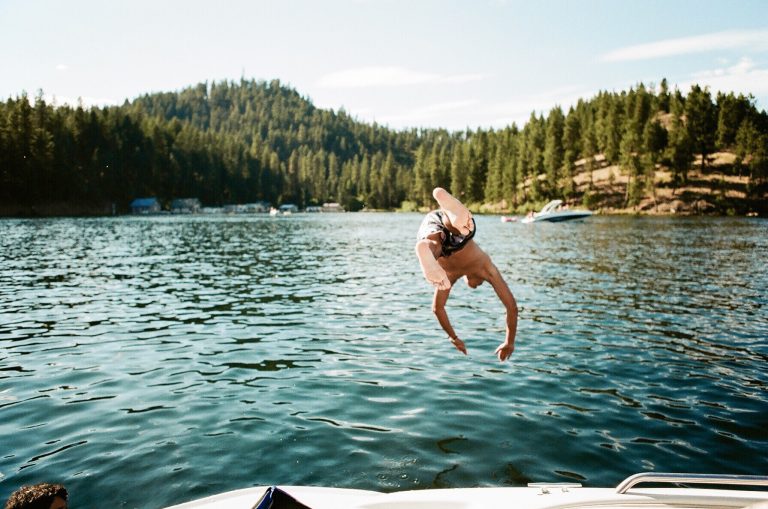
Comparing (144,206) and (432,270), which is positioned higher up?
(144,206)

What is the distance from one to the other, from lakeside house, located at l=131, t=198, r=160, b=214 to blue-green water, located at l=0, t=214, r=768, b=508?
156920 millimetres

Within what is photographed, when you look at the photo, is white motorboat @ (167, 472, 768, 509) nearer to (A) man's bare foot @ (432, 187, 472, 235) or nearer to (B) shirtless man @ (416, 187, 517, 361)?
(B) shirtless man @ (416, 187, 517, 361)

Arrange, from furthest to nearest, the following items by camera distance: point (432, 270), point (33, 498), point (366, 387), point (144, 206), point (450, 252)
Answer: point (144, 206) < point (366, 387) < point (450, 252) < point (432, 270) < point (33, 498)

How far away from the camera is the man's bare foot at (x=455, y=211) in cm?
615

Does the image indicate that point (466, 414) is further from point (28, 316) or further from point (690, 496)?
point (28, 316)

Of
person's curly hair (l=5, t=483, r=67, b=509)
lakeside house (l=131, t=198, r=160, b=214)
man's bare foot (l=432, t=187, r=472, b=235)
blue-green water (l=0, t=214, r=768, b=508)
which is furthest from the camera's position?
lakeside house (l=131, t=198, r=160, b=214)

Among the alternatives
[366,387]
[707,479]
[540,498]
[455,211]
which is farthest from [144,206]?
[707,479]

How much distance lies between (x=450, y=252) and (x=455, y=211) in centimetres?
68

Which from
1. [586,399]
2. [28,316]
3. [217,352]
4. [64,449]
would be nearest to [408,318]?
[217,352]

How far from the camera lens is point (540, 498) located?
6188 millimetres

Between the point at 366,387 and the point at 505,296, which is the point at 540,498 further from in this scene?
the point at 366,387

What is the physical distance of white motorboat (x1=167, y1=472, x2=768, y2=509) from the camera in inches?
231

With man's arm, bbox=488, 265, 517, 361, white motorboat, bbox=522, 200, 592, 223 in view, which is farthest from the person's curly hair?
white motorboat, bbox=522, 200, 592, 223

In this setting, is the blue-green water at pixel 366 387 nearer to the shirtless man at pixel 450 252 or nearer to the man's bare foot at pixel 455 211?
the shirtless man at pixel 450 252
